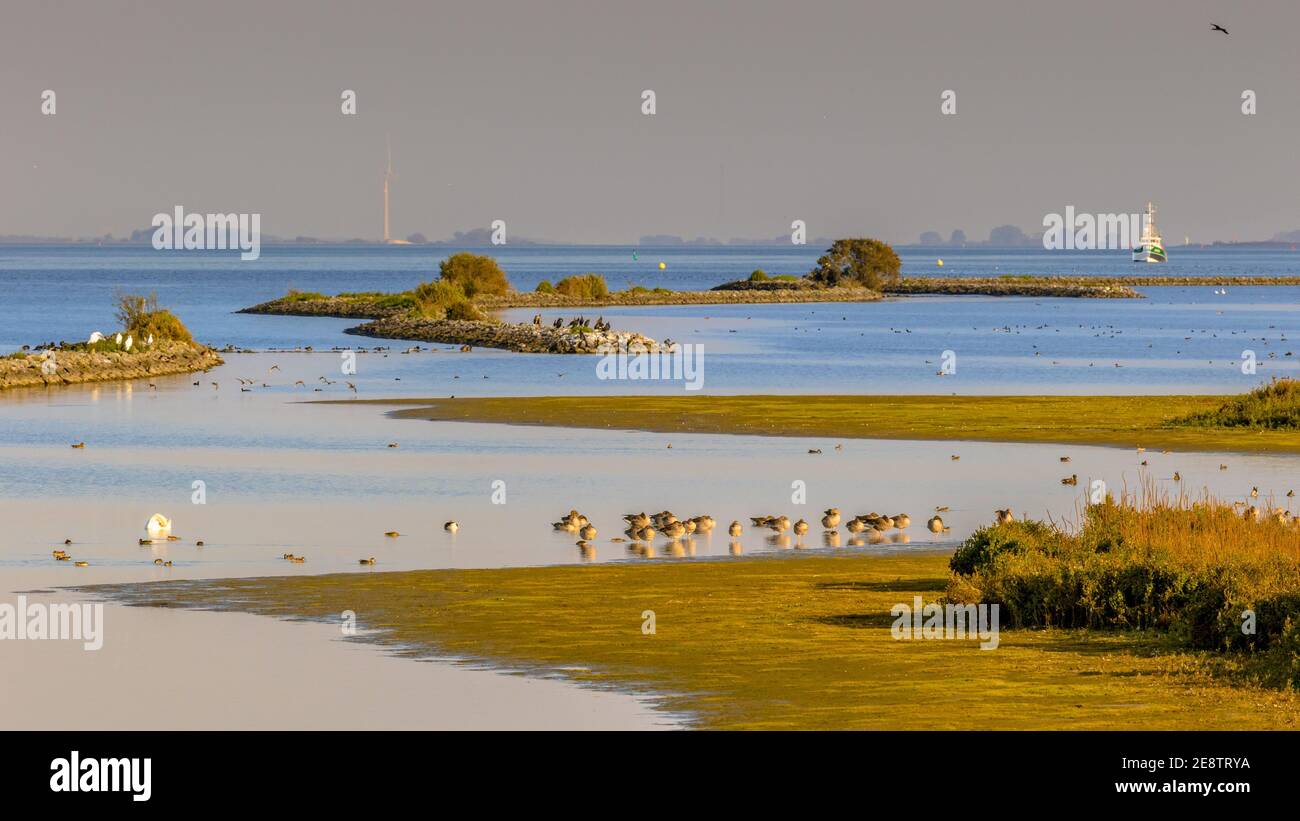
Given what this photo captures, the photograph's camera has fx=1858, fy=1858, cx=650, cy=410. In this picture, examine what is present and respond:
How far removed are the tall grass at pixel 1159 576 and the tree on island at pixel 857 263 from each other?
144m

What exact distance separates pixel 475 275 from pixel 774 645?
115 metres

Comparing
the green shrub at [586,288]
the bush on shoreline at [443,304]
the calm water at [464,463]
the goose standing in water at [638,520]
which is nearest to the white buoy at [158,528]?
the calm water at [464,463]

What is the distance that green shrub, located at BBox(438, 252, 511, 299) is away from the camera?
12681 cm

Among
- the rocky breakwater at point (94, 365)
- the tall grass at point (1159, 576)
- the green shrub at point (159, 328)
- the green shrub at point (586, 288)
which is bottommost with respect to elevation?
the tall grass at point (1159, 576)

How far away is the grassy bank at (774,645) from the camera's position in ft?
46.1

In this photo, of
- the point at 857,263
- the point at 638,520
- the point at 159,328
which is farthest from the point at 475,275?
the point at 638,520

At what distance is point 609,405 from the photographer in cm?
4862

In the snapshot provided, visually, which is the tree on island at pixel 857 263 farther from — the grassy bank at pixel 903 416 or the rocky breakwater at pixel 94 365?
the grassy bank at pixel 903 416

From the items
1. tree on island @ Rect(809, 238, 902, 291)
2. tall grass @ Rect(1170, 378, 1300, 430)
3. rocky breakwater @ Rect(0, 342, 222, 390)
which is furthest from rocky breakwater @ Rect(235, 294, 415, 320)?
tall grass @ Rect(1170, 378, 1300, 430)

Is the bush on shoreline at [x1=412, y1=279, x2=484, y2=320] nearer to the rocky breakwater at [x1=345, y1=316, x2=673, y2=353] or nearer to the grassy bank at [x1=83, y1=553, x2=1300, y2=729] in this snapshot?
the rocky breakwater at [x1=345, y1=316, x2=673, y2=353]

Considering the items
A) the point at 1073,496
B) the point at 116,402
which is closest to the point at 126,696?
the point at 1073,496

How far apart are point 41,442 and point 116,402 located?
Result: 12243 mm

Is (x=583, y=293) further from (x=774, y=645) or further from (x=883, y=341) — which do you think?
(x=774, y=645)
